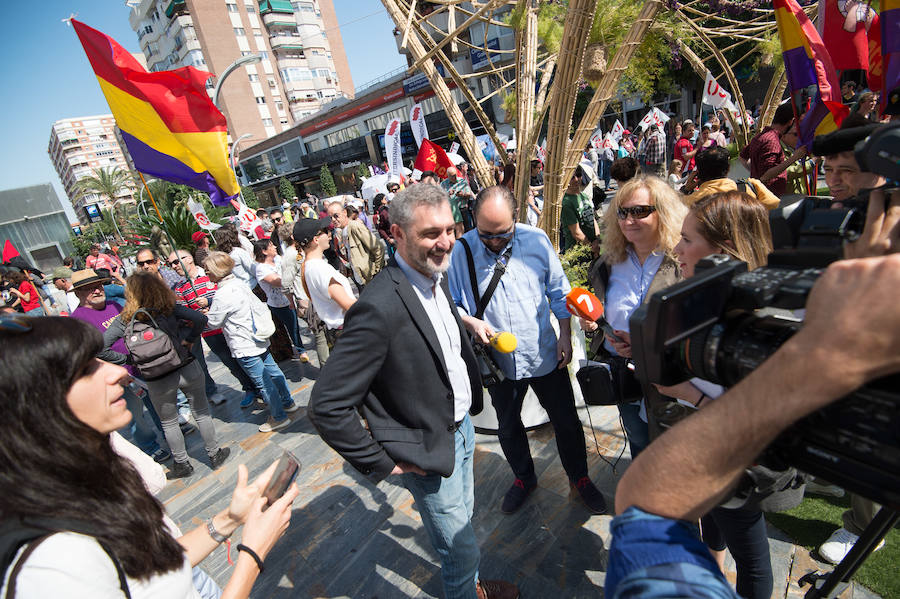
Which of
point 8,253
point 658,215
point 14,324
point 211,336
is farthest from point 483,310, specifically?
point 8,253

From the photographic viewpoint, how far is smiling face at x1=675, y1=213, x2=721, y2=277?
1512 mm

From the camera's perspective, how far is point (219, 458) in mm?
3811

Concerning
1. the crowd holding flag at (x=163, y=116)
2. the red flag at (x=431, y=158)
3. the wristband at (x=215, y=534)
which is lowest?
the wristband at (x=215, y=534)

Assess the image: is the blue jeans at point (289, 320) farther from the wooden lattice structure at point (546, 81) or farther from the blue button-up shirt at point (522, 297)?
the blue button-up shirt at point (522, 297)

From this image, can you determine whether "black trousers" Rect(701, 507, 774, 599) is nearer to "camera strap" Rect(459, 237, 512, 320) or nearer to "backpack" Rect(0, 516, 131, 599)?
"camera strap" Rect(459, 237, 512, 320)

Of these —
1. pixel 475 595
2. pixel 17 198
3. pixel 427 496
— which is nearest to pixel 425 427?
pixel 427 496

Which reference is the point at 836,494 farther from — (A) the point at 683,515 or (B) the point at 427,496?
(A) the point at 683,515

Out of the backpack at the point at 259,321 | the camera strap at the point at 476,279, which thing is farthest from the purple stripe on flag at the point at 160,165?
the camera strap at the point at 476,279

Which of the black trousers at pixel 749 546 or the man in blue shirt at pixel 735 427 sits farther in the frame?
the black trousers at pixel 749 546

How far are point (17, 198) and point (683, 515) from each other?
46311mm

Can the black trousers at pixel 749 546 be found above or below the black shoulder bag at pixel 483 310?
below

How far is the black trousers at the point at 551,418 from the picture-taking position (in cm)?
254

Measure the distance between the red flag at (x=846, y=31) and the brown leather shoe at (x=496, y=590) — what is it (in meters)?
5.03

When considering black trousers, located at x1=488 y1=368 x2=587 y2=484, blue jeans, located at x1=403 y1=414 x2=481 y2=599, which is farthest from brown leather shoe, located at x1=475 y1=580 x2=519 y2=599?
black trousers, located at x1=488 y1=368 x2=587 y2=484
